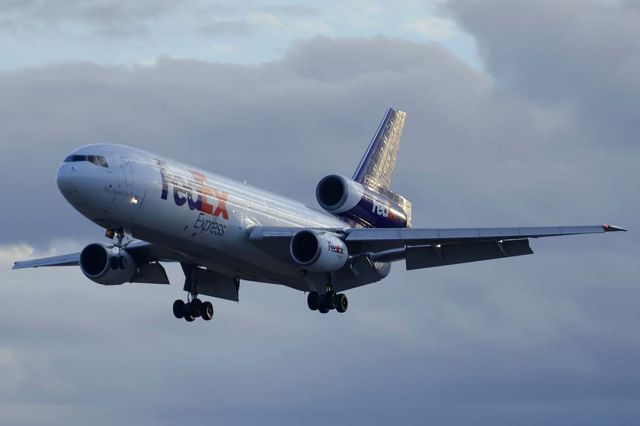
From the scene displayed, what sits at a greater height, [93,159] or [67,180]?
[93,159]

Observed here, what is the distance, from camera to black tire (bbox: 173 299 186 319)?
7625 cm

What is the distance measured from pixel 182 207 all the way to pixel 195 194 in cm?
97

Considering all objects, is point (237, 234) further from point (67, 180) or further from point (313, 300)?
point (67, 180)

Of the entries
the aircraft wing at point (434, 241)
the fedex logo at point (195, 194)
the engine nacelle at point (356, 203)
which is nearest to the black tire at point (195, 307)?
the aircraft wing at point (434, 241)

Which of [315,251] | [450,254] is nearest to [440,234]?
[450,254]

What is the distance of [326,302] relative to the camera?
243ft

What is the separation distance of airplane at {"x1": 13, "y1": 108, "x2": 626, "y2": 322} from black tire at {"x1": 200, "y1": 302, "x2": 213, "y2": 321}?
0.04m

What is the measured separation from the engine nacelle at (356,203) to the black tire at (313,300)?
15.9ft

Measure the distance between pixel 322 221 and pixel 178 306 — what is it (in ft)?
23.8

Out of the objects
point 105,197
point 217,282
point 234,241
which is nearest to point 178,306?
point 217,282

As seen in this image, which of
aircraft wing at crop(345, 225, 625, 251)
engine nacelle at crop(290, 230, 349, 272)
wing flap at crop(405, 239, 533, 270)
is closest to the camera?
aircraft wing at crop(345, 225, 625, 251)

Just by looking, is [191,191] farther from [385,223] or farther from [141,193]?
[385,223]

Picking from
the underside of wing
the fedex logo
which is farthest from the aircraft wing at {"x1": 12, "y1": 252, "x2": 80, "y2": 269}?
the fedex logo

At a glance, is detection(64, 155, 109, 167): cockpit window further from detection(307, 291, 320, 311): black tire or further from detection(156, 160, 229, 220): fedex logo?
detection(307, 291, 320, 311): black tire
